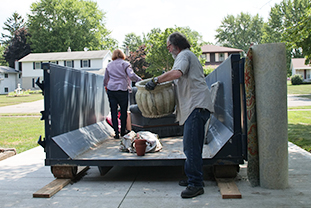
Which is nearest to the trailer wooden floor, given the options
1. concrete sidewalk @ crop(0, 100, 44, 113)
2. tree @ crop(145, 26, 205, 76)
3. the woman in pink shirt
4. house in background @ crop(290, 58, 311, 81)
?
the woman in pink shirt

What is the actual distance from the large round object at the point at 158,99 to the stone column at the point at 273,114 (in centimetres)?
162

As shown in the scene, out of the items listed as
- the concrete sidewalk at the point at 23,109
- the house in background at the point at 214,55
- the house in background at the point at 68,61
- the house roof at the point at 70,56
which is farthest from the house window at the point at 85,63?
the concrete sidewalk at the point at 23,109

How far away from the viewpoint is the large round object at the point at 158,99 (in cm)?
494

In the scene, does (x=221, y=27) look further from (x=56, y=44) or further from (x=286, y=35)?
(x=286, y=35)

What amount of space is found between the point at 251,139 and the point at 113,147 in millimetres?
2351

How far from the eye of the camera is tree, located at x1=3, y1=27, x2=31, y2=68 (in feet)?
231

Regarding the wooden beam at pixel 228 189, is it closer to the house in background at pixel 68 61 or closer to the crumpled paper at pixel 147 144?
the crumpled paper at pixel 147 144

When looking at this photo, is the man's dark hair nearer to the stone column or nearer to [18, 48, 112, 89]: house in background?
the stone column

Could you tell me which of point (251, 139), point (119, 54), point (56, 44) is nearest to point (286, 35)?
point (119, 54)

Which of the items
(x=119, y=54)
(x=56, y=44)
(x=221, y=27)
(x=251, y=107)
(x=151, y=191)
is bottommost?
(x=151, y=191)

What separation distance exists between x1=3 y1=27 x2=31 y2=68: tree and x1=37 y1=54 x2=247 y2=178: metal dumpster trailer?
7214cm

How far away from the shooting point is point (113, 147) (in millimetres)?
Answer: 5172

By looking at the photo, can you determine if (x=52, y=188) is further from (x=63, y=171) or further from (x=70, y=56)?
(x=70, y=56)

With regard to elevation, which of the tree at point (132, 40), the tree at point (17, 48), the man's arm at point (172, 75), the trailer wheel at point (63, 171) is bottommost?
the trailer wheel at point (63, 171)
